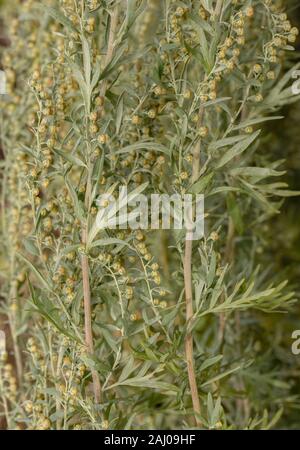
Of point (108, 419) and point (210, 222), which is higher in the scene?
point (210, 222)

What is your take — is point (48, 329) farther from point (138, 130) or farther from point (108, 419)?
point (138, 130)

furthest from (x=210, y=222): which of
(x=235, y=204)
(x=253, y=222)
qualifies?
(x=235, y=204)

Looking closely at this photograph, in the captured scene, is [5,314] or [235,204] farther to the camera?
[5,314]

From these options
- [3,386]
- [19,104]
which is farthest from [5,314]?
[19,104]

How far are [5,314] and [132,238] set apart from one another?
1.15 ft

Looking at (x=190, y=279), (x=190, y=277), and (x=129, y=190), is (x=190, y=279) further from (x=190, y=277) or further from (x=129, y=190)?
(x=129, y=190)

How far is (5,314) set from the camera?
95 cm

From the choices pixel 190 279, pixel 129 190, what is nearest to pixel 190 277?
pixel 190 279

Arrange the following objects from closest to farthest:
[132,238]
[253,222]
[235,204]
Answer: [132,238]
[235,204]
[253,222]

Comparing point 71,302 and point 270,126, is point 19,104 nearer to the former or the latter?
point 71,302

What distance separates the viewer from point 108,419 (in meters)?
0.68

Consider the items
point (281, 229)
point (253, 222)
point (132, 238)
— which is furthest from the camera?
point (281, 229)

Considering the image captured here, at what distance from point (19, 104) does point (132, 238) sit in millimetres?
370
